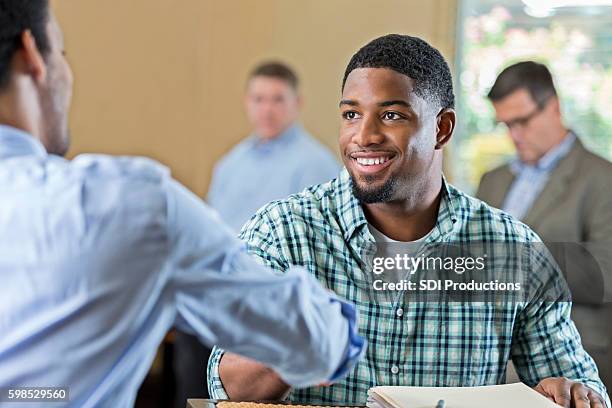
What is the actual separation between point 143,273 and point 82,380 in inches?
5.1

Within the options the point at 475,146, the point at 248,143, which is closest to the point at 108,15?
the point at 248,143

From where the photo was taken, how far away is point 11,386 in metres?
0.92

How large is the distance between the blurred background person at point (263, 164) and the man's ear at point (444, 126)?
545mm

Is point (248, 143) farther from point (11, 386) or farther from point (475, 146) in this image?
point (11, 386)

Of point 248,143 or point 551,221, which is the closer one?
point 551,221

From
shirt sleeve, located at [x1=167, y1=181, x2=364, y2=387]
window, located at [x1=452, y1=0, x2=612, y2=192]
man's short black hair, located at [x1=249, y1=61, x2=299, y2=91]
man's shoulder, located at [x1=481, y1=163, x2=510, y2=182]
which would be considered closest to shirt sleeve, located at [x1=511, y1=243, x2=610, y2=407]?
shirt sleeve, located at [x1=167, y1=181, x2=364, y2=387]

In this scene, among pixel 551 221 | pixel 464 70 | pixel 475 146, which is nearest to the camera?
pixel 551 221

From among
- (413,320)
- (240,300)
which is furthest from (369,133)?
(240,300)

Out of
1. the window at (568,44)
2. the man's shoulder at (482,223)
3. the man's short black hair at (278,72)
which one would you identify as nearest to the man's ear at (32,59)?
the man's shoulder at (482,223)

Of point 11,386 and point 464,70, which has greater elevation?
point 464,70

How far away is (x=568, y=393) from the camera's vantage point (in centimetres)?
135

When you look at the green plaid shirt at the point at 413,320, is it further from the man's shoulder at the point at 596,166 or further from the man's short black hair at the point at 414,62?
the man's shoulder at the point at 596,166

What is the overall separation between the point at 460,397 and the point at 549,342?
0.55 ft

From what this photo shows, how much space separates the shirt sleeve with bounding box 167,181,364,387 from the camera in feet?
2.86
